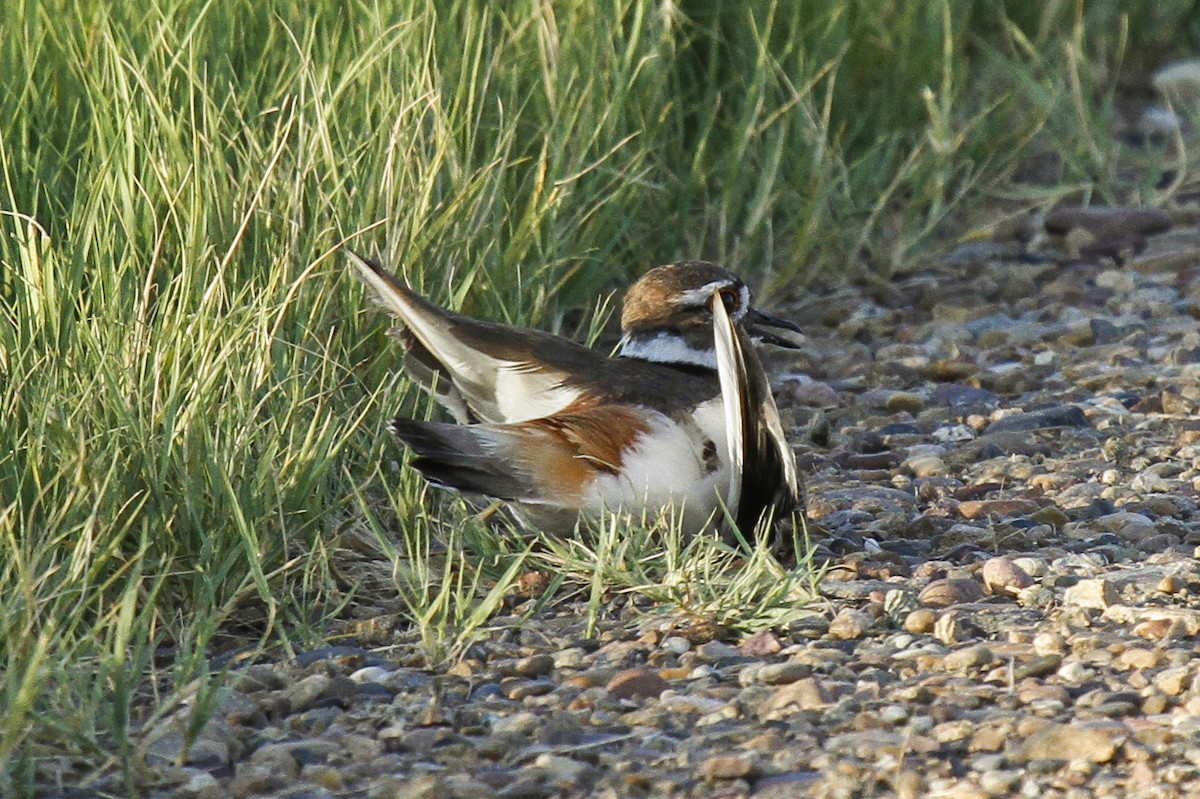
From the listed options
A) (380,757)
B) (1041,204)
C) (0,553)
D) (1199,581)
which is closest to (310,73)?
(0,553)

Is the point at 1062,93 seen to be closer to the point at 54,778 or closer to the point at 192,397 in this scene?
the point at 192,397

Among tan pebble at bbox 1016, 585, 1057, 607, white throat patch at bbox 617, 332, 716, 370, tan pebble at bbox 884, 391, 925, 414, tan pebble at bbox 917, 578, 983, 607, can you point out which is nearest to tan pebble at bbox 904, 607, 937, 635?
tan pebble at bbox 917, 578, 983, 607

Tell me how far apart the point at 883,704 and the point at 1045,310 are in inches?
122

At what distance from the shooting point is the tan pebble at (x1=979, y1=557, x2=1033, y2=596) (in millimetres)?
3818

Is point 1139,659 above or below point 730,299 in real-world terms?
below

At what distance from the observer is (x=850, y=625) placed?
11.8 feet

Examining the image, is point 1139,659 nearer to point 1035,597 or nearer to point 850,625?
point 1035,597

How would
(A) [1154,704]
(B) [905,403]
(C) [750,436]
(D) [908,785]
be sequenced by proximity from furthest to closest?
(B) [905,403], (C) [750,436], (A) [1154,704], (D) [908,785]

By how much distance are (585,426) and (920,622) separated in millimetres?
819

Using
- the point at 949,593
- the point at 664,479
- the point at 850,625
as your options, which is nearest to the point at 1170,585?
the point at 949,593

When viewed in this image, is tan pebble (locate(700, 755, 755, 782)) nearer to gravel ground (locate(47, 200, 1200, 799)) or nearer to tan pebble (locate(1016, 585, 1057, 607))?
gravel ground (locate(47, 200, 1200, 799))

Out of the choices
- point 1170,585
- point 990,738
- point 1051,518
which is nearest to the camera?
point 990,738

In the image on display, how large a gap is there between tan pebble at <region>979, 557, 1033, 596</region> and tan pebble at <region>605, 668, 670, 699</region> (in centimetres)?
84

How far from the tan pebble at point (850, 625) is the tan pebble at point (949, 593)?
0.59 feet
